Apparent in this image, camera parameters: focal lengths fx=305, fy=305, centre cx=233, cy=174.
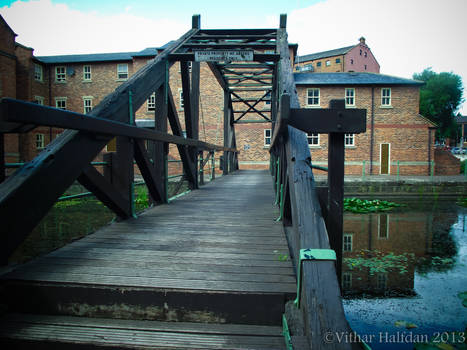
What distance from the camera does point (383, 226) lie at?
6.98 m

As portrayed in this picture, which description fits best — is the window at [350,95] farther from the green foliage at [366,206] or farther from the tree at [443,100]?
the tree at [443,100]

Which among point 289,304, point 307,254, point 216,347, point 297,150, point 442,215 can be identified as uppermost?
point 297,150

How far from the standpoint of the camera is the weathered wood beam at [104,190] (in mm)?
2416

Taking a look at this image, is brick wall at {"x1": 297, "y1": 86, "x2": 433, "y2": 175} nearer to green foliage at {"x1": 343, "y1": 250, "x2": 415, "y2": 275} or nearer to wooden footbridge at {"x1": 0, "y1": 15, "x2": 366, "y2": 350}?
green foliage at {"x1": 343, "y1": 250, "x2": 415, "y2": 275}

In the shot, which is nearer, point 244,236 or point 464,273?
point 244,236

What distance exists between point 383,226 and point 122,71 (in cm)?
2290

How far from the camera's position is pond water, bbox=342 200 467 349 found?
2.64 metres

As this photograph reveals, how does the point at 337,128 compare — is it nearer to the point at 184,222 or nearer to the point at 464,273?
the point at 184,222

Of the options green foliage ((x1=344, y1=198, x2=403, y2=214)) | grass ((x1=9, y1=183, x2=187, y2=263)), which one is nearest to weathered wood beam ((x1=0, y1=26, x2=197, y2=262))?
grass ((x1=9, y1=183, x2=187, y2=263))

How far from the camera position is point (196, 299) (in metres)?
1.60

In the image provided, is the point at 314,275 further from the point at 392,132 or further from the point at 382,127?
the point at 392,132

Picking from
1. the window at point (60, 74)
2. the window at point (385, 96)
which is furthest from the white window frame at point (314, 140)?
the window at point (60, 74)

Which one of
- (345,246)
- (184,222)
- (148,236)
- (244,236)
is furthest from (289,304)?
(345,246)

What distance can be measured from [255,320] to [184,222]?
1.75m
